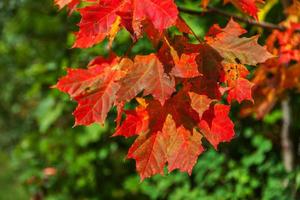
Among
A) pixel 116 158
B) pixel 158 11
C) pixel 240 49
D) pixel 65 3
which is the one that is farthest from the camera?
pixel 116 158

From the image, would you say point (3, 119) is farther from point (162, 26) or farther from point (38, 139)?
point (162, 26)

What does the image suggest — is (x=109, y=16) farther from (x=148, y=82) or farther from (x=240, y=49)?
(x=240, y=49)

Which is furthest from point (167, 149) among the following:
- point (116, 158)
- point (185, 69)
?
point (116, 158)

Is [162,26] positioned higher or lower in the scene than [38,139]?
higher

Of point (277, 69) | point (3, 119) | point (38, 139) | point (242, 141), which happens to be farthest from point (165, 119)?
point (3, 119)

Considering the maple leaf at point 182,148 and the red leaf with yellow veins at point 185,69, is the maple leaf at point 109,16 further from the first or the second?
the maple leaf at point 182,148

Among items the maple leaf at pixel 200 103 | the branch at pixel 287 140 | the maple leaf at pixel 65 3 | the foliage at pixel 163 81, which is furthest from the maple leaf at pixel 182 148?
the branch at pixel 287 140
